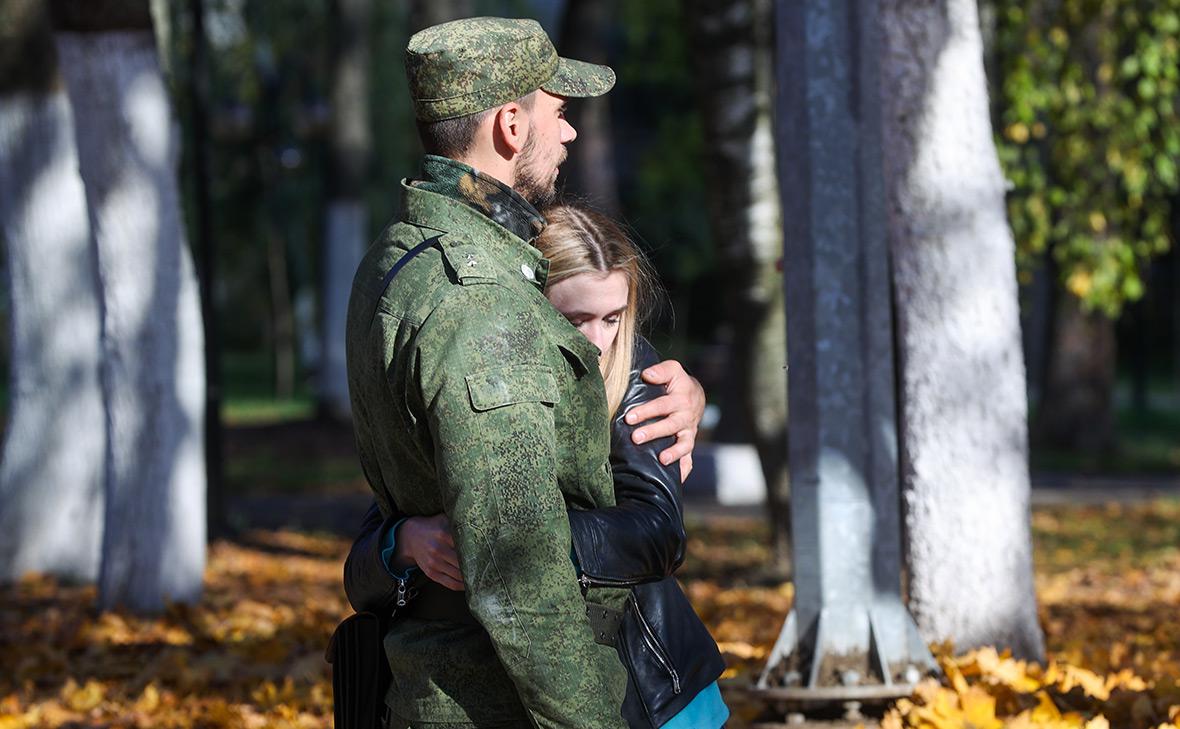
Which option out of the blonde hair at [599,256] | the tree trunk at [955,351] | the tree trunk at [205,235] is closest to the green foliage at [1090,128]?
the tree trunk at [955,351]

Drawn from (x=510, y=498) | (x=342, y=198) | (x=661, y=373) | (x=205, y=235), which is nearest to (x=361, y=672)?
(x=510, y=498)

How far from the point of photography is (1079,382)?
58.6ft

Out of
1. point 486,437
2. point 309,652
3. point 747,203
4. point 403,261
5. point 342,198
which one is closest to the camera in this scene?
point 486,437

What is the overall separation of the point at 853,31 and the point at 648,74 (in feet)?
62.9

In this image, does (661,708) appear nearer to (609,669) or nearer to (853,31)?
(609,669)

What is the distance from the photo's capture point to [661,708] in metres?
2.50

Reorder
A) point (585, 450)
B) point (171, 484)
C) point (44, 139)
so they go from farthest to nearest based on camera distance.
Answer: point (44, 139)
point (171, 484)
point (585, 450)

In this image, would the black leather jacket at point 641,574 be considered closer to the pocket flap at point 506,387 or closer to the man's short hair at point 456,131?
the pocket flap at point 506,387

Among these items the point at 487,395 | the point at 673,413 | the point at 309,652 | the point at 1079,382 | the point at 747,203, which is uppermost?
the point at 747,203

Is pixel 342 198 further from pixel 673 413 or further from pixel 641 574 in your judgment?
pixel 641 574

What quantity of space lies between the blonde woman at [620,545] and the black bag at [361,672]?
5 cm

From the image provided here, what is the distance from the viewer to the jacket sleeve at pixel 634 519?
2.41m

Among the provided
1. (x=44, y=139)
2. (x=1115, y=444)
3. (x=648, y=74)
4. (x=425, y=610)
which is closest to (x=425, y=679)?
(x=425, y=610)

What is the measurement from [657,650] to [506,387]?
60 cm
